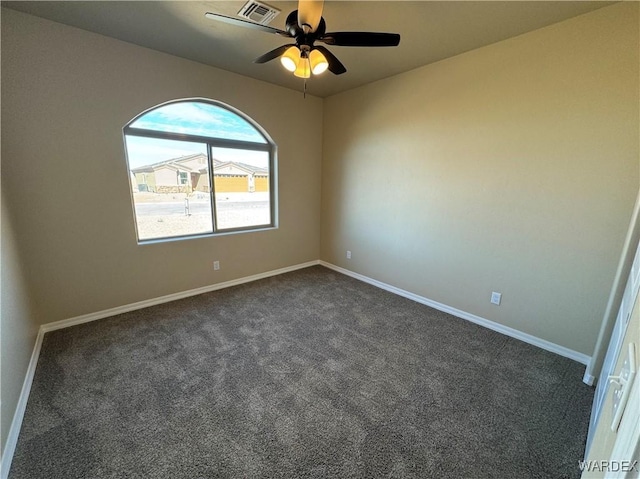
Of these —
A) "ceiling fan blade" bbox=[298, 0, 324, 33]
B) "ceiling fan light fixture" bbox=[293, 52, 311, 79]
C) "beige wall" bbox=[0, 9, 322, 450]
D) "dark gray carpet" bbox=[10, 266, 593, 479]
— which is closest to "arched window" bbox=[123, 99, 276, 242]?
"beige wall" bbox=[0, 9, 322, 450]

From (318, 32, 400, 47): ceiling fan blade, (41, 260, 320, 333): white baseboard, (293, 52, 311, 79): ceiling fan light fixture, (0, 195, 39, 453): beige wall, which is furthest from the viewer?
(41, 260, 320, 333): white baseboard

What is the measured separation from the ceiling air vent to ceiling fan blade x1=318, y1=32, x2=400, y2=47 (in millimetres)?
598

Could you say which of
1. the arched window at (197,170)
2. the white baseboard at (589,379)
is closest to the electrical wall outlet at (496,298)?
the white baseboard at (589,379)

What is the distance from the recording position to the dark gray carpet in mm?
1381

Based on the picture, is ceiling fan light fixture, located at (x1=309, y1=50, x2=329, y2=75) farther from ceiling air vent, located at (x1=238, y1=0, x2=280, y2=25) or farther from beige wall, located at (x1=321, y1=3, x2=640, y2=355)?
beige wall, located at (x1=321, y1=3, x2=640, y2=355)

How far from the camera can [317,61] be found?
1.84m

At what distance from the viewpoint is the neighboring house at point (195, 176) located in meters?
2.90

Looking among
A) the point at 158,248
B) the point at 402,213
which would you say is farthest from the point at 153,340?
the point at 402,213

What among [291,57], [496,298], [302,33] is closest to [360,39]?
[302,33]

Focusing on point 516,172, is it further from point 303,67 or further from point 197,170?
point 197,170

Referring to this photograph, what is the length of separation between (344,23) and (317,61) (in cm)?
60

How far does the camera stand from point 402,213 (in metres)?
3.29

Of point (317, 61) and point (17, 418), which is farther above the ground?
point (317, 61)

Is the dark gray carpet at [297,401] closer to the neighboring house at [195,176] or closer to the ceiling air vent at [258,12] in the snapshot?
the neighboring house at [195,176]
